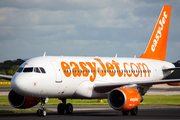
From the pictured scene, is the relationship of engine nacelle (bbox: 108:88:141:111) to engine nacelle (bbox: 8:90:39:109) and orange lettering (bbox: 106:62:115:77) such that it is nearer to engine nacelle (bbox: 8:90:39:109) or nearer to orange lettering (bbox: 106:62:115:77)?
orange lettering (bbox: 106:62:115:77)

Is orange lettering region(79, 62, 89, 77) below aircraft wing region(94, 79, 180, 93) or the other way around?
the other way around

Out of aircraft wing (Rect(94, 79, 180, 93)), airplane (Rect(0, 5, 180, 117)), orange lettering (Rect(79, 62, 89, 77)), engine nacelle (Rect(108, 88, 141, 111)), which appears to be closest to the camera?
airplane (Rect(0, 5, 180, 117))

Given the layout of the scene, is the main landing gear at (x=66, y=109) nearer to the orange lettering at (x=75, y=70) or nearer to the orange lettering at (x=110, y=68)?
the orange lettering at (x=75, y=70)

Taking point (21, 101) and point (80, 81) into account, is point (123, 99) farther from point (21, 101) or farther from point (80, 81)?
point (21, 101)

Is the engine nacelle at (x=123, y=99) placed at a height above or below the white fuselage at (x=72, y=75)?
below

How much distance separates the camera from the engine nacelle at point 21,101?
104 feet

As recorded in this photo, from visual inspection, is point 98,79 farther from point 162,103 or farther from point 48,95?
point 162,103

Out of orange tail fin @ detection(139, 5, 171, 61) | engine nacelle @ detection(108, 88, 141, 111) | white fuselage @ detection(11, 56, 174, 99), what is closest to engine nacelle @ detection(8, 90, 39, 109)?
white fuselage @ detection(11, 56, 174, 99)

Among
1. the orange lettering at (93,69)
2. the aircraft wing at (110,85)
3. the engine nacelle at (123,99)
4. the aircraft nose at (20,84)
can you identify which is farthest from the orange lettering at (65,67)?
the aircraft nose at (20,84)

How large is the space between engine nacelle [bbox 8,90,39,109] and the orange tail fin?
A: 14815 mm

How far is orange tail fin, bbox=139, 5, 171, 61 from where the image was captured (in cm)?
4234

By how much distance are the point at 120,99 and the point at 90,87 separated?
2764 mm

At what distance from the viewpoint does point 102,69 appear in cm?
3419

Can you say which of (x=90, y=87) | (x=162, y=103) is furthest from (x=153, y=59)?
(x=90, y=87)
